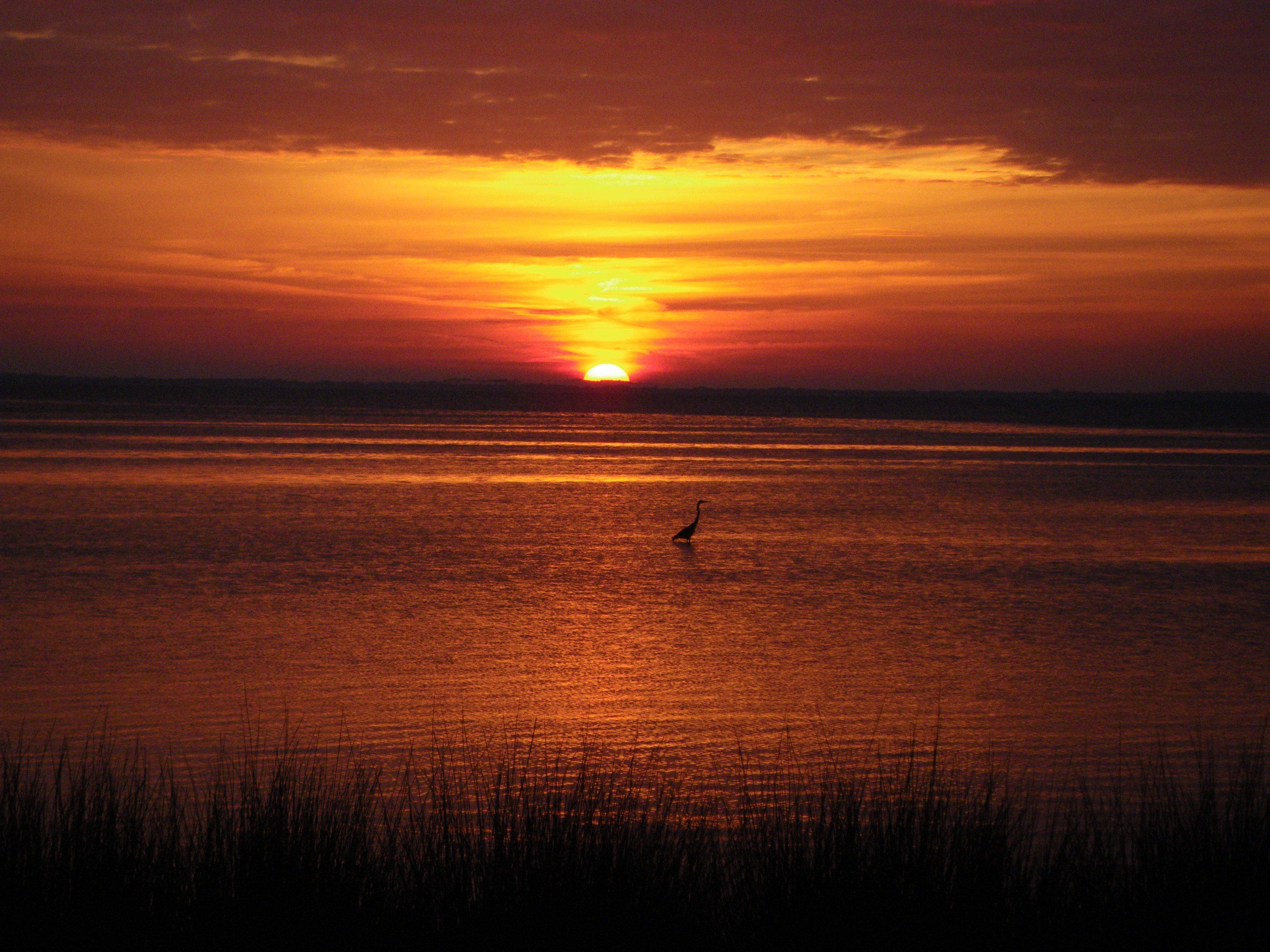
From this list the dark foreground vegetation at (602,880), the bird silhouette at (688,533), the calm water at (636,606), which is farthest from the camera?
the bird silhouette at (688,533)

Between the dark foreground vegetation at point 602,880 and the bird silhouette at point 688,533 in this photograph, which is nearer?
the dark foreground vegetation at point 602,880

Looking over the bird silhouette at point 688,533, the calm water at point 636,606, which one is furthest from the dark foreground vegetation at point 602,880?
the bird silhouette at point 688,533

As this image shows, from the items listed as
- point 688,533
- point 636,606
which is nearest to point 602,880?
point 636,606

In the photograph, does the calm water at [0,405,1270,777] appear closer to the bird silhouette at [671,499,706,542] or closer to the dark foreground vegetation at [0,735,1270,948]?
the bird silhouette at [671,499,706,542]

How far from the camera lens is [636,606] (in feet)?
62.1

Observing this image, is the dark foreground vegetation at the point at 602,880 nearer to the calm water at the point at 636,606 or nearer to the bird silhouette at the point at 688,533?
the calm water at the point at 636,606

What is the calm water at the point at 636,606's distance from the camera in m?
12.1

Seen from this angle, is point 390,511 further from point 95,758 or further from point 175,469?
point 95,758

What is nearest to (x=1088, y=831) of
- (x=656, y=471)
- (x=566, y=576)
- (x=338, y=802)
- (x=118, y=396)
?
(x=338, y=802)

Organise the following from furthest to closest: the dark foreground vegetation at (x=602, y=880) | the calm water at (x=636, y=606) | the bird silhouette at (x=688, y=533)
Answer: the bird silhouette at (x=688, y=533)
the calm water at (x=636, y=606)
the dark foreground vegetation at (x=602, y=880)

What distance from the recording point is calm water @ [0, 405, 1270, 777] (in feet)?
39.8

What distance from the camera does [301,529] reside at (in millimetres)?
27891

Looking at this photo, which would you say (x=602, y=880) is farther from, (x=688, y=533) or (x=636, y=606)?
(x=688, y=533)

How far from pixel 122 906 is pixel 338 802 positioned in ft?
3.72
